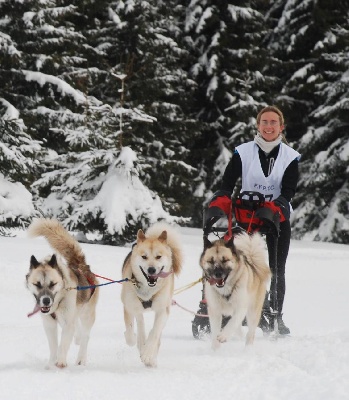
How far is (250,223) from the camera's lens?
585 centimetres

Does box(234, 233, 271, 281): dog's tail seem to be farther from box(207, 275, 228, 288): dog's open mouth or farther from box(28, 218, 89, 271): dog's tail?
box(28, 218, 89, 271): dog's tail

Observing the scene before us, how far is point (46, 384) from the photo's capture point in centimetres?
382

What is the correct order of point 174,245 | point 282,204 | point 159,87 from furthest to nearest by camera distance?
point 159,87 → point 282,204 → point 174,245

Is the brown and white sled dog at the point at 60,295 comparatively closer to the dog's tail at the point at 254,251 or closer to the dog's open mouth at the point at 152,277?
the dog's open mouth at the point at 152,277

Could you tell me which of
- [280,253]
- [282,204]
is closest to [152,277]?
[282,204]

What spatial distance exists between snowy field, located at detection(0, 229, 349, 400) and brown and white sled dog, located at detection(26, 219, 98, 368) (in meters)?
0.21

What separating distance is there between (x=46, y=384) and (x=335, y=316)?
5208 millimetres

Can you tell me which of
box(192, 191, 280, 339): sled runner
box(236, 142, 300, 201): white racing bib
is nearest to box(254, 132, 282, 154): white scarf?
box(236, 142, 300, 201): white racing bib

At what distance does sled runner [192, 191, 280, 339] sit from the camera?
5.73m

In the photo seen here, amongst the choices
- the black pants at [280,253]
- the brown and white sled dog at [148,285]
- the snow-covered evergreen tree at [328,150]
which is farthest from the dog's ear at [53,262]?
the snow-covered evergreen tree at [328,150]

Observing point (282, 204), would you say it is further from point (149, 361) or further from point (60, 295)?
point (60, 295)

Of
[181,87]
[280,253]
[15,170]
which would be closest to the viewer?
[280,253]

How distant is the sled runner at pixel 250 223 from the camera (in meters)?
5.73

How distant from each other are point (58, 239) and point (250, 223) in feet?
5.82
